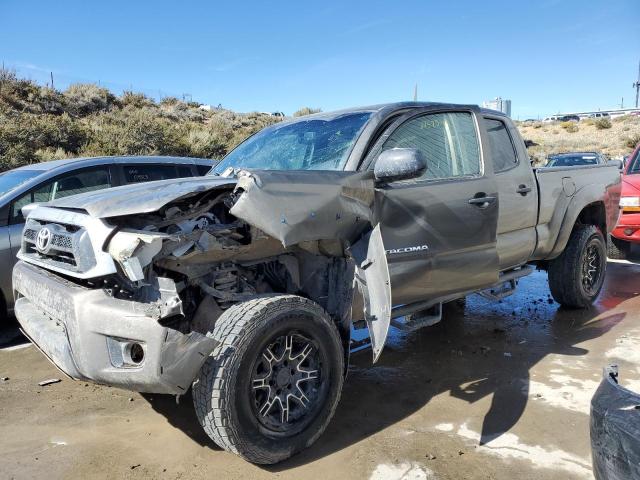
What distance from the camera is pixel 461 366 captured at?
4184mm

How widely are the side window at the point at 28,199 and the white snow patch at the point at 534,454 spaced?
4.43 m

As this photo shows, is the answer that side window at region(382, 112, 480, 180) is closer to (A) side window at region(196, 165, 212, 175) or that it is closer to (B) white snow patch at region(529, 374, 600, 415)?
(B) white snow patch at region(529, 374, 600, 415)

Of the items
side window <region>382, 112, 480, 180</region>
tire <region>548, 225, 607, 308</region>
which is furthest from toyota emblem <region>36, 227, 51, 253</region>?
tire <region>548, 225, 607, 308</region>

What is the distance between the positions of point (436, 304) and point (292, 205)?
5.50ft

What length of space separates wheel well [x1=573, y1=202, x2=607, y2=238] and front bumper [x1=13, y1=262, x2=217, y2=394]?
15.7 feet

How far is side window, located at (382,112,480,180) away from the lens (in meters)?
3.73

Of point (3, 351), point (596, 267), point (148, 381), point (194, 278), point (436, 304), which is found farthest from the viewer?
point (596, 267)

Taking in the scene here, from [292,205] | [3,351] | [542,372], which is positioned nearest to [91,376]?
[292,205]

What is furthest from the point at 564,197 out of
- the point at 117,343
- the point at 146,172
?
the point at 146,172

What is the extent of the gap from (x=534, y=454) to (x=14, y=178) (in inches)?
221

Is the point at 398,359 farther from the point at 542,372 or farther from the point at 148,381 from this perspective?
the point at 148,381

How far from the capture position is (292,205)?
2.75 m

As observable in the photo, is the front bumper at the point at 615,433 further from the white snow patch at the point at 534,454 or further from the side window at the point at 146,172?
the side window at the point at 146,172

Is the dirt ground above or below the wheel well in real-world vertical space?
below
